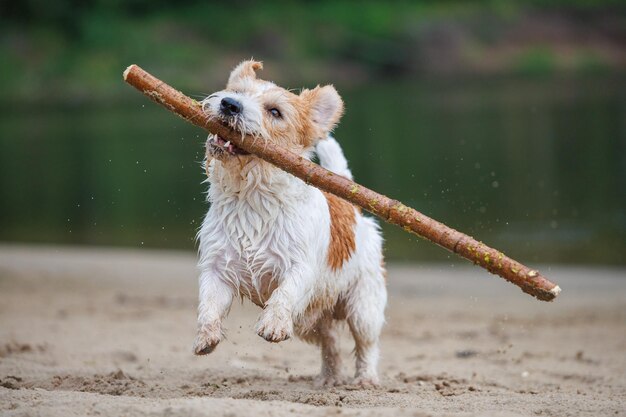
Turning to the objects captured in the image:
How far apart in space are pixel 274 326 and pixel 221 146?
42.8 inches

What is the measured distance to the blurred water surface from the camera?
1645 centimetres

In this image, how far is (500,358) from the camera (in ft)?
27.8

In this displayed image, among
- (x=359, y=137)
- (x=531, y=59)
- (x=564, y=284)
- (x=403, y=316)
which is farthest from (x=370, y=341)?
(x=531, y=59)

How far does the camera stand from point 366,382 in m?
6.80

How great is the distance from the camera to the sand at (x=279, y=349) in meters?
5.66

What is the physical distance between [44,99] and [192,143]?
13.5 meters

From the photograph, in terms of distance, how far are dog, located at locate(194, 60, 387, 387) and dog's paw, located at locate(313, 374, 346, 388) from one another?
556mm

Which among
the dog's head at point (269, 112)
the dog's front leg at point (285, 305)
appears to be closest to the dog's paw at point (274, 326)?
the dog's front leg at point (285, 305)

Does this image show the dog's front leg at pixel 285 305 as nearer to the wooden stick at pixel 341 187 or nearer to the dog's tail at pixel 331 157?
the wooden stick at pixel 341 187

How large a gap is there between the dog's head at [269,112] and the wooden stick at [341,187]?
6cm

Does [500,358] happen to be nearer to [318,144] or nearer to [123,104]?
[318,144]

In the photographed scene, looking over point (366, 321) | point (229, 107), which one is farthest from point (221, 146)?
point (366, 321)

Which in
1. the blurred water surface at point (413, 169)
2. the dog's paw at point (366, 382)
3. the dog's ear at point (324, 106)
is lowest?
the dog's paw at point (366, 382)

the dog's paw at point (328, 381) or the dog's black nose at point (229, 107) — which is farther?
the dog's paw at point (328, 381)
